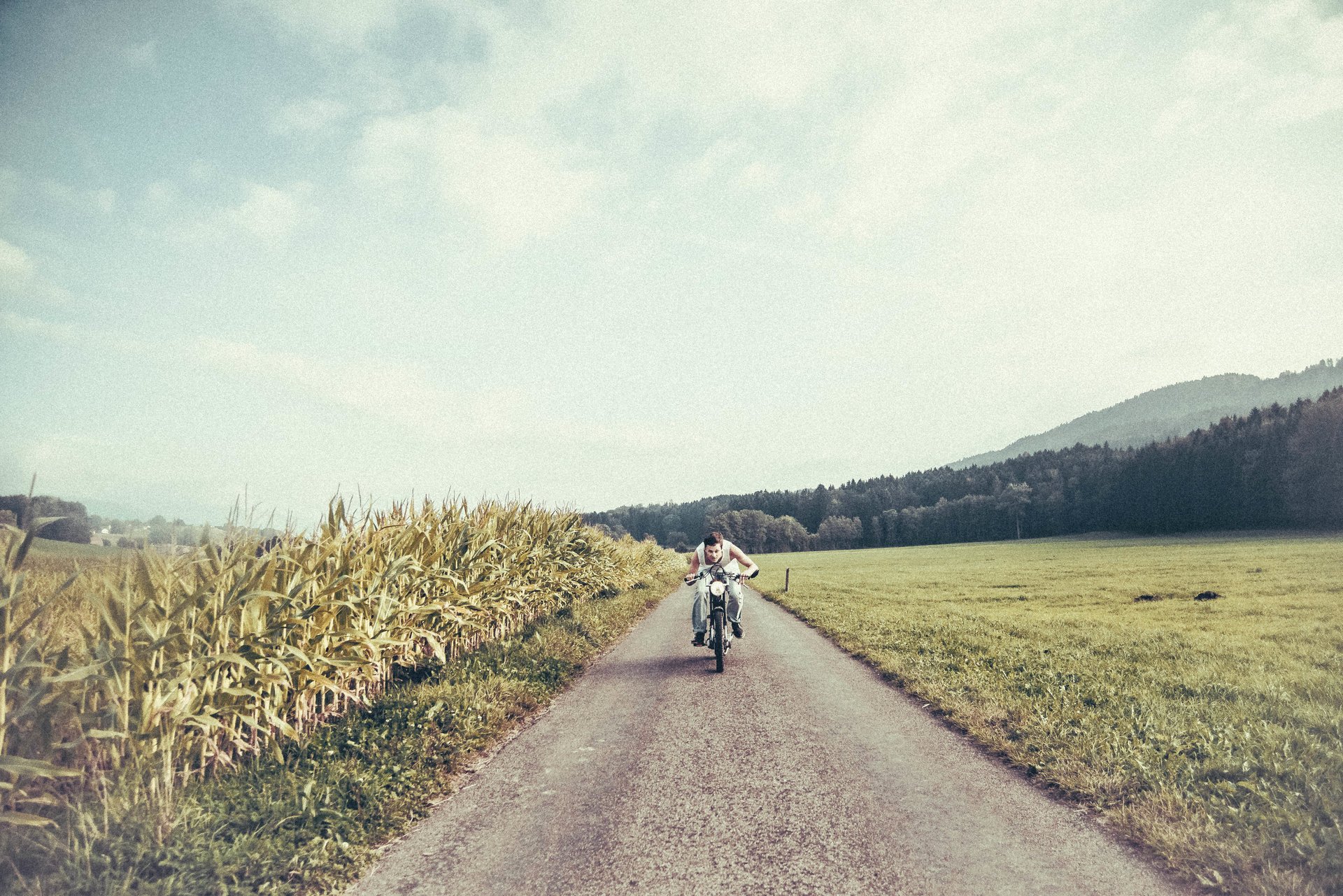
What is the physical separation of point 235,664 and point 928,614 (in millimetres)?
16172

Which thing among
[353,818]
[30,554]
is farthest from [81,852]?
[30,554]

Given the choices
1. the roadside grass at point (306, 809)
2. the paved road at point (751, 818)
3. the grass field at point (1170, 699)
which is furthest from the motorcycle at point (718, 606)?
the roadside grass at point (306, 809)

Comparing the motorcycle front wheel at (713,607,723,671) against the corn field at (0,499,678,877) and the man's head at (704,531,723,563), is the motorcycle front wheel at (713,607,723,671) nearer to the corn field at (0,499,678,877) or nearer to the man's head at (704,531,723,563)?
the man's head at (704,531,723,563)

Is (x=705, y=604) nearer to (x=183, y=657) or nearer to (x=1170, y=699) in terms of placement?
(x=1170, y=699)

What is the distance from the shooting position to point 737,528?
124 m

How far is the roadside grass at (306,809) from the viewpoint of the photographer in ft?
10.8

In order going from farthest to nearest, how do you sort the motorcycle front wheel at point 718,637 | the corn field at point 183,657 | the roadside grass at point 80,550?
the motorcycle front wheel at point 718,637 → the roadside grass at point 80,550 → the corn field at point 183,657

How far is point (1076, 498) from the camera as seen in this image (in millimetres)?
98688

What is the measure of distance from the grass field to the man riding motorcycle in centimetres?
243

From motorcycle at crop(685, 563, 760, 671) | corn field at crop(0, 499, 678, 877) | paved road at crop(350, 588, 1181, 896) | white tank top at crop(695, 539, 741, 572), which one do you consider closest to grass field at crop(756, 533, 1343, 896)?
paved road at crop(350, 588, 1181, 896)

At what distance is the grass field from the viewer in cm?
392

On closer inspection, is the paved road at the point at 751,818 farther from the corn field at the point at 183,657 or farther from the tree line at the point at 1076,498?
the tree line at the point at 1076,498

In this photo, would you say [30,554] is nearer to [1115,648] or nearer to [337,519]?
[337,519]

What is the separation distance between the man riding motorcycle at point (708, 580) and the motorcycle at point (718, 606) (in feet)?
0.20
